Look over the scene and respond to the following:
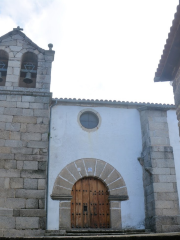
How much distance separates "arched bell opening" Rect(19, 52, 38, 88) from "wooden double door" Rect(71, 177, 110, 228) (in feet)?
10.3

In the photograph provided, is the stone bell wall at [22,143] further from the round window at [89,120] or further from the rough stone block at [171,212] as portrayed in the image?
the rough stone block at [171,212]

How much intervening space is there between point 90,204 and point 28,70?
13.6 feet

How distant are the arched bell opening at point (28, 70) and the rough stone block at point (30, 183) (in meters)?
2.77

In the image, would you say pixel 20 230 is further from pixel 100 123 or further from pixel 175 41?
pixel 175 41

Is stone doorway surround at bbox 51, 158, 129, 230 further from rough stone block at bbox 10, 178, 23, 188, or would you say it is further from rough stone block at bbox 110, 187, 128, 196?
rough stone block at bbox 10, 178, 23, 188

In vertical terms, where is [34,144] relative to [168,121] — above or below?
below

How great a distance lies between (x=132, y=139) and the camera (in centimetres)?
945

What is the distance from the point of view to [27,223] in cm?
665

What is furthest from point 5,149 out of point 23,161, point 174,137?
point 174,137

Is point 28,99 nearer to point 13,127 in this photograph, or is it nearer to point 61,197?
point 13,127

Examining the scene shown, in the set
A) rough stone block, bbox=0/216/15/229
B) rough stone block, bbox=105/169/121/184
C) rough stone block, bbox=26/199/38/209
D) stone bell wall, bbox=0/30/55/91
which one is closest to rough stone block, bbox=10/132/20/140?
stone bell wall, bbox=0/30/55/91

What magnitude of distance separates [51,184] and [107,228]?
194cm

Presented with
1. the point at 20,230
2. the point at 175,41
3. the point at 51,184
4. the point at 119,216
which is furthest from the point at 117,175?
the point at 175,41

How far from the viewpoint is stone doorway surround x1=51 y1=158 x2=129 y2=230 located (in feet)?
27.4
